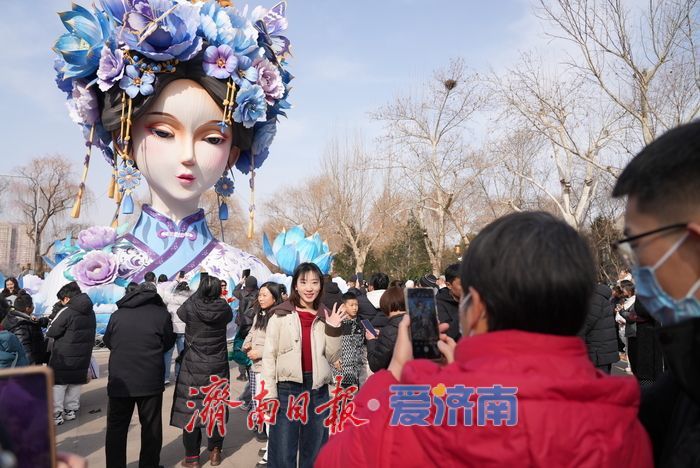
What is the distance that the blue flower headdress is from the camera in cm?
785

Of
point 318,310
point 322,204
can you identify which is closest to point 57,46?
point 318,310

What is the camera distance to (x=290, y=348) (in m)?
3.68

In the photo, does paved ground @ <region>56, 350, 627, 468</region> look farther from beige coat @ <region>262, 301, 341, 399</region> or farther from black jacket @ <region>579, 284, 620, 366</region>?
black jacket @ <region>579, 284, 620, 366</region>

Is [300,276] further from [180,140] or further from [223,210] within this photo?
[223,210]

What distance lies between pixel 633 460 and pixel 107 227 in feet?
30.9

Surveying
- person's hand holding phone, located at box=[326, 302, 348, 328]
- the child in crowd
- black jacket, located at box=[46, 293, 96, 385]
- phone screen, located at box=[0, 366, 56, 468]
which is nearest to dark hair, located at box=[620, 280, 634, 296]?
the child in crowd

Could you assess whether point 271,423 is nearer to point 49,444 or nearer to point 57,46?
point 49,444

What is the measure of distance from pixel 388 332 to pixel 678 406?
2628 millimetres

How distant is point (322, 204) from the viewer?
30.0 m

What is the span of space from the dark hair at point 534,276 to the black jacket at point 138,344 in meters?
3.45

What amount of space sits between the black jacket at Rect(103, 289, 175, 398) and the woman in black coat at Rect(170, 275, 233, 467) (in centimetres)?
25

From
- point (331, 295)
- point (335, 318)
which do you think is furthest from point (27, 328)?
point (335, 318)

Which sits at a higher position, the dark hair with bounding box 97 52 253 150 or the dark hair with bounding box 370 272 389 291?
the dark hair with bounding box 97 52 253 150

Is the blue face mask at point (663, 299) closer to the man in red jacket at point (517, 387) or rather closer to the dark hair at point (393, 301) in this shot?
the man in red jacket at point (517, 387)
